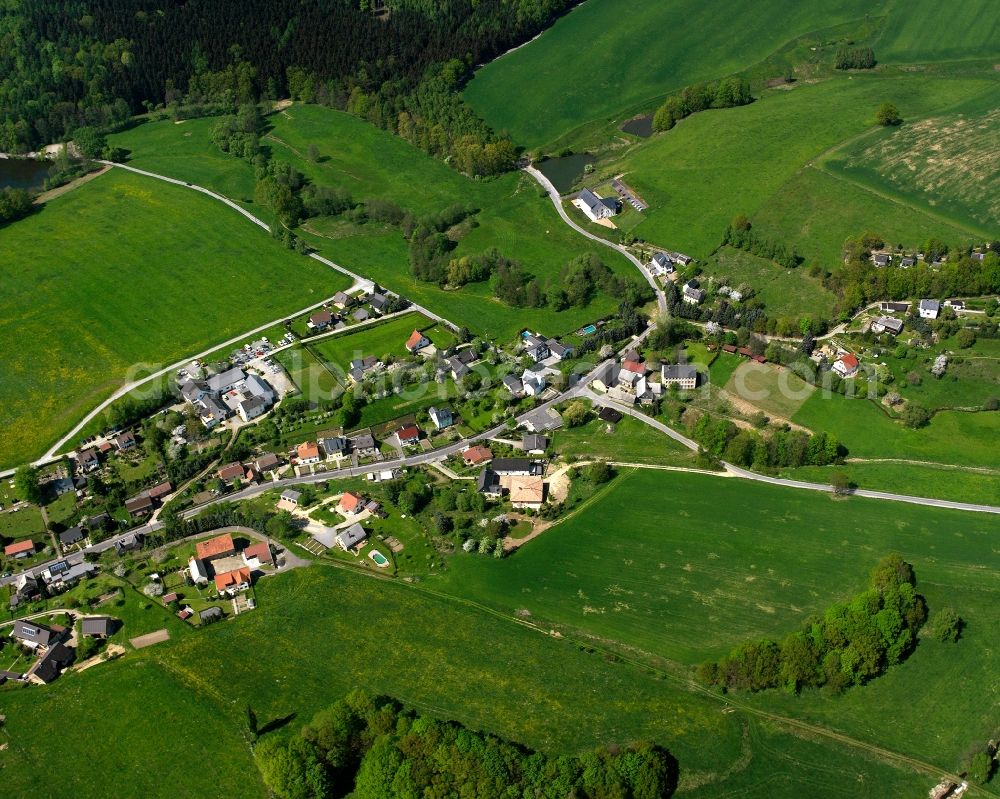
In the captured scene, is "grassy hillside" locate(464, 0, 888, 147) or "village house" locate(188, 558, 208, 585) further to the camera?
"grassy hillside" locate(464, 0, 888, 147)

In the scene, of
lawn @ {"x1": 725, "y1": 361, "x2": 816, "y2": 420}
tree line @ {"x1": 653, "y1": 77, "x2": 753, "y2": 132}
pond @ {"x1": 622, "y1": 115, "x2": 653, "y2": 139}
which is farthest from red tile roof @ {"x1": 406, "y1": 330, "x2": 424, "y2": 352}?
tree line @ {"x1": 653, "y1": 77, "x2": 753, "y2": 132}

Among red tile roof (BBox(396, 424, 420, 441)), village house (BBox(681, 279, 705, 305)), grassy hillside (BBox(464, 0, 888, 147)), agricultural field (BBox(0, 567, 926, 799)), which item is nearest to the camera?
agricultural field (BBox(0, 567, 926, 799))

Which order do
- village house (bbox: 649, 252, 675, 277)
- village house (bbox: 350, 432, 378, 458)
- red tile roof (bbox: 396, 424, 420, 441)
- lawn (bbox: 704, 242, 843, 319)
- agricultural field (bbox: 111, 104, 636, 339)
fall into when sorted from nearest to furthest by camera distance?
village house (bbox: 350, 432, 378, 458), red tile roof (bbox: 396, 424, 420, 441), lawn (bbox: 704, 242, 843, 319), agricultural field (bbox: 111, 104, 636, 339), village house (bbox: 649, 252, 675, 277)

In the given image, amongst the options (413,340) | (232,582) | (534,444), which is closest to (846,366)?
(534,444)

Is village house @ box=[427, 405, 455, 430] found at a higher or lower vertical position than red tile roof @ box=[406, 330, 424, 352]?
lower

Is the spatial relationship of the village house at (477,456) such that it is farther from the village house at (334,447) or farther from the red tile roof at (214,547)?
the red tile roof at (214,547)

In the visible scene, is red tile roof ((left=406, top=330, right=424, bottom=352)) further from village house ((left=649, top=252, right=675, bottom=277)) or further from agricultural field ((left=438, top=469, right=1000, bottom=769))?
agricultural field ((left=438, top=469, right=1000, bottom=769))
